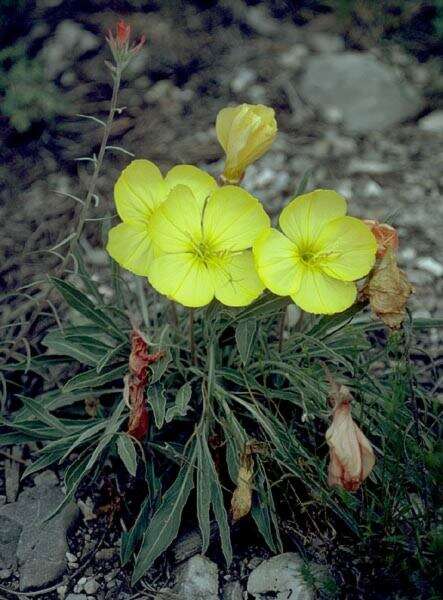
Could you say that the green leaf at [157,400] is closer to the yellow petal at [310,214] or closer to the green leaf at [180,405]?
the green leaf at [180,405]

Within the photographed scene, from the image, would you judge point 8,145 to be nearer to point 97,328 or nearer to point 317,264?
point 97,328

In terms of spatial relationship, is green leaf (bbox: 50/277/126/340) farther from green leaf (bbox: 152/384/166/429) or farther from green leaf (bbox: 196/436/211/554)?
green leaf (bbox: 196/436/211/554)

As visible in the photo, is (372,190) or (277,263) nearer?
(277,263)

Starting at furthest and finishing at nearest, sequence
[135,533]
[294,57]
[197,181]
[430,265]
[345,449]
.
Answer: [294,57] < [430,265] < [135,533] < [197,181] < [345,449]

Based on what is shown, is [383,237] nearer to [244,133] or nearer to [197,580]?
[244,133]

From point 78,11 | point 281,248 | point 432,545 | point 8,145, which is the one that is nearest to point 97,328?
point 281,248

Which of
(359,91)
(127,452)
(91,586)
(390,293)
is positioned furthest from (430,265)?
(91,586)

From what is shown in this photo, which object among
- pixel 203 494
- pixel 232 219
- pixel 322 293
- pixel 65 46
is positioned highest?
pixel 232 219

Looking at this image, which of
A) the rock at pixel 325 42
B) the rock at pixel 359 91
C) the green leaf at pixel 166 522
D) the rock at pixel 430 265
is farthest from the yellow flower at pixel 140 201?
the rock at pixel 325 42
